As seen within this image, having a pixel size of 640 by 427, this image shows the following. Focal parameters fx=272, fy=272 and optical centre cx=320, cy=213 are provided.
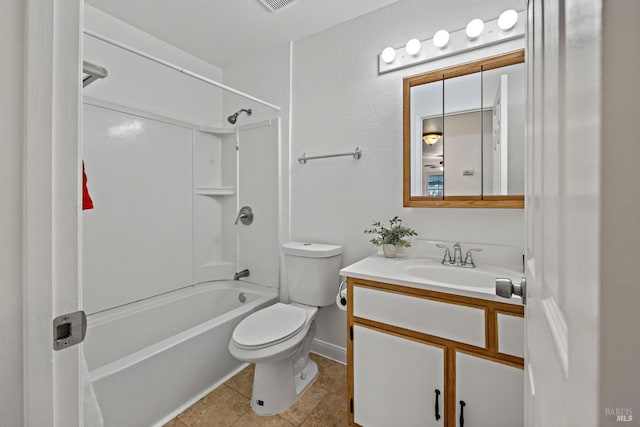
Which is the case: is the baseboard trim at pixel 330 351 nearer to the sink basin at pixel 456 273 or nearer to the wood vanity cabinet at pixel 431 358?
the wood vanity cabinet at pixel 431 358

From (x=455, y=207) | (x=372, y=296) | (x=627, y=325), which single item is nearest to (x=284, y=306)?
(x=372, y=296)

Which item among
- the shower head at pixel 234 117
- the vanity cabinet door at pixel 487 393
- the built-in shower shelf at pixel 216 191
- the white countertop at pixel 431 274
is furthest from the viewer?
the built-in shower shelf at pixel 216 191

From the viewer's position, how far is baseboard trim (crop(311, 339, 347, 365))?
1.96 metres

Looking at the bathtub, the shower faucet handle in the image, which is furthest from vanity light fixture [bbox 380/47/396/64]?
the bathtub

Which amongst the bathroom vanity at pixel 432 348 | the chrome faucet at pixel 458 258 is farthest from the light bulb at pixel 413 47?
the bathroom vanity at pixel 432 348

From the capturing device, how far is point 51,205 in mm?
476

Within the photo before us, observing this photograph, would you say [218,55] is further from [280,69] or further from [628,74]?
[628,74]

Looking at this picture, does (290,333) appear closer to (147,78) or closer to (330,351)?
(330,351)

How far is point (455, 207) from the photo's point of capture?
Answer: 1.51 meters

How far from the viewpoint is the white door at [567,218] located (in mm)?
229

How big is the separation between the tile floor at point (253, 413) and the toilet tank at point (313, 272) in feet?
1.68

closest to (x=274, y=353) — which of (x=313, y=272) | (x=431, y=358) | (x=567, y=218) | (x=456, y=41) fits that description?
(x=313, y=272)

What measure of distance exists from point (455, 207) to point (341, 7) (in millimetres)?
1456

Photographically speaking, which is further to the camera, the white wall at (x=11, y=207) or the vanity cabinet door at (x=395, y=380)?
the vanity cabinet door at (x=395, y=380)
